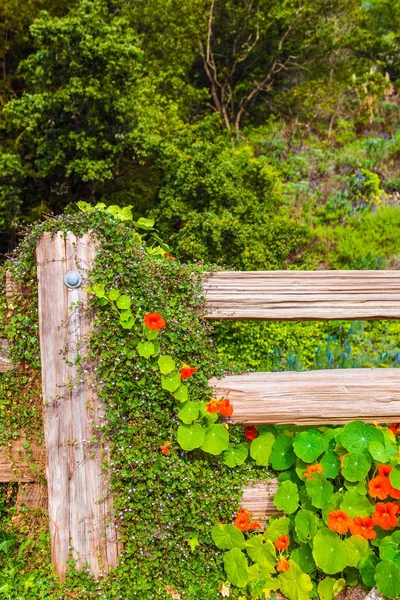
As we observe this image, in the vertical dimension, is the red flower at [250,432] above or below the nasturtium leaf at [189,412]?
below

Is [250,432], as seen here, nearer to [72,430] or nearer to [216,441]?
[216,441]

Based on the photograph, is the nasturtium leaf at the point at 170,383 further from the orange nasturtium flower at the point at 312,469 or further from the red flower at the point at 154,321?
the orange nasturtium flower at the point at 312,469

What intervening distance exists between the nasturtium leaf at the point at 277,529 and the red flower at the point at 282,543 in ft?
0.08


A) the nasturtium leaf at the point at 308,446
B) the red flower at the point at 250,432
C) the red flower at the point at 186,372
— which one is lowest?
the red flower at the point at 250,432

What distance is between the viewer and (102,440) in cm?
208

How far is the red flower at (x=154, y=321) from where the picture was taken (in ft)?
6.63

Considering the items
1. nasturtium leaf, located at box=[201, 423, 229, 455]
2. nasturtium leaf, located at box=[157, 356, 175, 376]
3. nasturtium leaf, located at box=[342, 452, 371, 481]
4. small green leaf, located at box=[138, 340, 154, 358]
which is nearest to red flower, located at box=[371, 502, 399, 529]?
nasturtium leaf, located at box=[342, 452, 371, 481]

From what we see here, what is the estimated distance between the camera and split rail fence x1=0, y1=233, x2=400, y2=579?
6.81ft

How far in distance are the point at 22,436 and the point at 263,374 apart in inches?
44.4

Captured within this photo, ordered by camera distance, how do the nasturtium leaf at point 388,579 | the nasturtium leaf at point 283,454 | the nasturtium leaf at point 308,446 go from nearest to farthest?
1. the nasturtium leaf at point 388,579
2. the nasturtium leaf at point 308,446
3. the nasturtium leaf at point 283,454

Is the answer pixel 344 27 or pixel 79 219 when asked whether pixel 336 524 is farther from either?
pixel 344 27

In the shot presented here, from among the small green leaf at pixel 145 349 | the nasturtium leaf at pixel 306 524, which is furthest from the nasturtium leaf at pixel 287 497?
the small green leaf at pixel 145 349

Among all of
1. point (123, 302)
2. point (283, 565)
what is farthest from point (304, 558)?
point (123, 302)

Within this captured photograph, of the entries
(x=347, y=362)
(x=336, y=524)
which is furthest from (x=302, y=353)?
(x=336, y=524)
